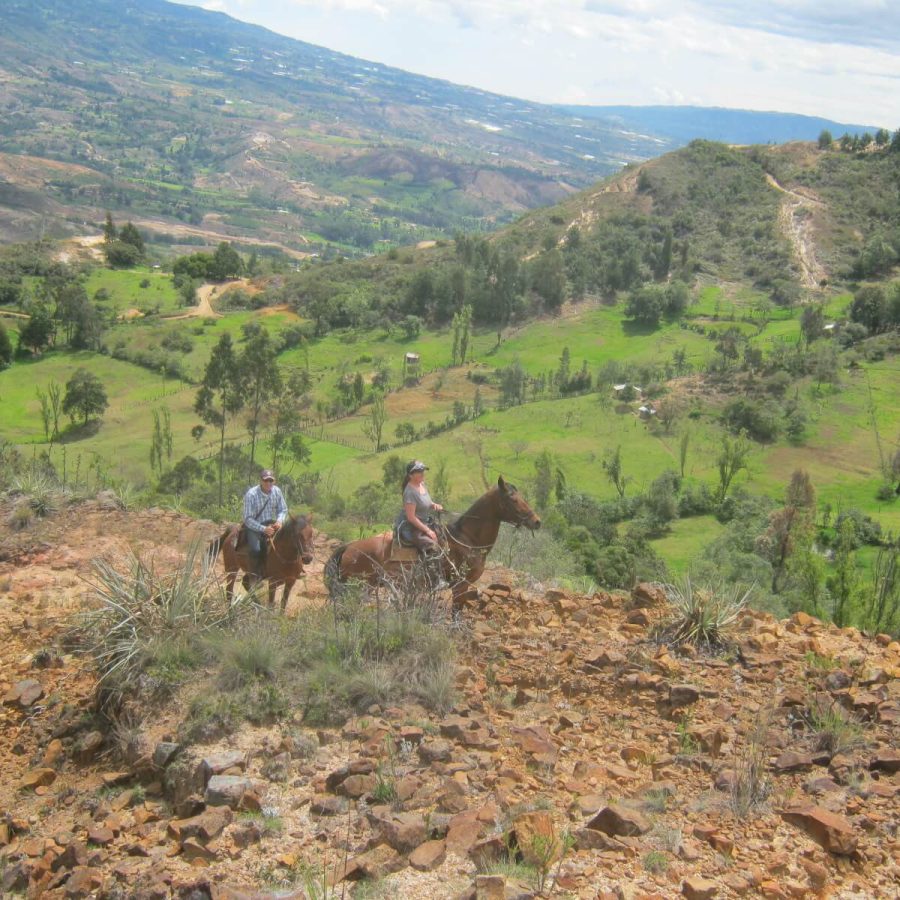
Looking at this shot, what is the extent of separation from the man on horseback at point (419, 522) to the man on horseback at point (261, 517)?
→ 1884 millimetres

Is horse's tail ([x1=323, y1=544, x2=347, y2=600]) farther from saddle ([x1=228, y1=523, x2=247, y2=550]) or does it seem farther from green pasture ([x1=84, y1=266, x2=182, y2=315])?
green pasture ([x1=84, y1=266, x2=182, y2=315])

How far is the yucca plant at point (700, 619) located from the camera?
8.87 metres

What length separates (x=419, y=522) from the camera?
32.4 feet

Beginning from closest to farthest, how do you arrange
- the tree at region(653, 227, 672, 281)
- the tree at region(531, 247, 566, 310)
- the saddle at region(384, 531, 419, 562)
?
the saddle at region(384, 531, 419, 562)
the tree at region(531, 247, 566, 310)
the tree at region(653, 227, 672, 281)

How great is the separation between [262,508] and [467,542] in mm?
2777

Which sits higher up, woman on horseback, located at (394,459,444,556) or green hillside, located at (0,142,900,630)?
woman on horseback, located at (394,459,444,556)

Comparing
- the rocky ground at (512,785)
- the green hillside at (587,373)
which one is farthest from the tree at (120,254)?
the rocky ground at (512,785)

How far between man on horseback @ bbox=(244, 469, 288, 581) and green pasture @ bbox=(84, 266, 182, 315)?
231 feet

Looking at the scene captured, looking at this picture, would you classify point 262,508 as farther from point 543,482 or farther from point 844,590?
point 543,482

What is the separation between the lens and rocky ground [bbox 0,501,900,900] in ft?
17.5

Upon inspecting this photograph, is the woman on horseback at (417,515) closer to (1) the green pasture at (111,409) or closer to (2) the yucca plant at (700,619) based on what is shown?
(2) the yucca plant at (700,619)

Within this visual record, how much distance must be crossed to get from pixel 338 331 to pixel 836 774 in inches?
3078

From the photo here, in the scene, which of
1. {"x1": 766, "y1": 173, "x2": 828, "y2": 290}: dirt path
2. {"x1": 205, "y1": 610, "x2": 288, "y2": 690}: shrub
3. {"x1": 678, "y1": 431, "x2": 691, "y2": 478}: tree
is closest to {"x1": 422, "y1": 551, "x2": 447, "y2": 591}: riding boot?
{"x1": 205, "y1": 610, "x2": 288, "y2": 690}: shrub

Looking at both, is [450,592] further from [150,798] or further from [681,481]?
[681,481]
